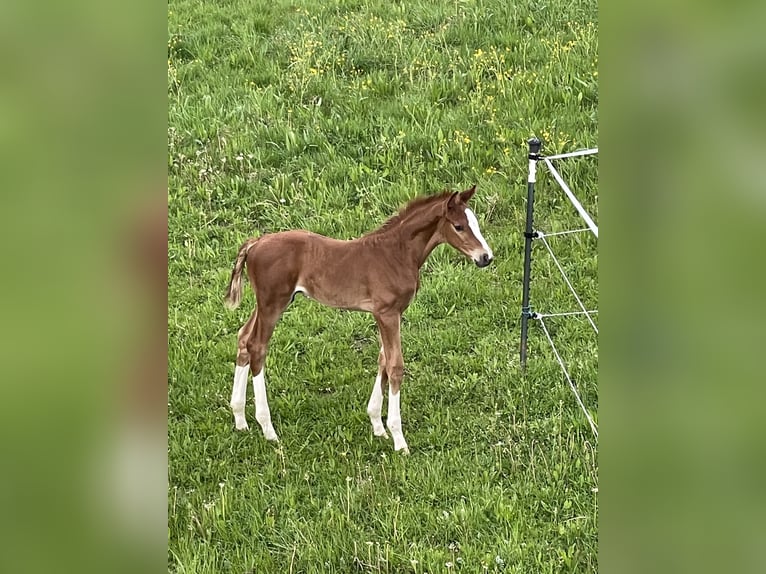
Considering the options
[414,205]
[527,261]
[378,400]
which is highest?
[414,205]

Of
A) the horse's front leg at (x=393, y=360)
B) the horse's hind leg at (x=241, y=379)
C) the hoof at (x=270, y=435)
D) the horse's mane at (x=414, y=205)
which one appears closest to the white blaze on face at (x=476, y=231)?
the horse's mane at (x=414, y=205)

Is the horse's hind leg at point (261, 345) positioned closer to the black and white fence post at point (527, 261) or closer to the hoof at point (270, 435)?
the hoof at point (270, 435)

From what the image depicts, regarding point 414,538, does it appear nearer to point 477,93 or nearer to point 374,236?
point 374,236

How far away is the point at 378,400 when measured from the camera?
3.27 metres

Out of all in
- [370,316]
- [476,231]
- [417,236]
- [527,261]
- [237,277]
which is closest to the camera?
[476,231]

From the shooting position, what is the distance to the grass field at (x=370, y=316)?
9.06ft

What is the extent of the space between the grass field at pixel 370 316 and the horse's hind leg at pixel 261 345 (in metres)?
0.19

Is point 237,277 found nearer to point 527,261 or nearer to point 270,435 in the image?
point 270,435

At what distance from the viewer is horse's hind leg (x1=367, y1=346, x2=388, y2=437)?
3.25 m

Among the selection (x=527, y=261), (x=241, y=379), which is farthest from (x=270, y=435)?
(x=527, y=261)

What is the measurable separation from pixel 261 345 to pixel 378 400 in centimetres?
57
